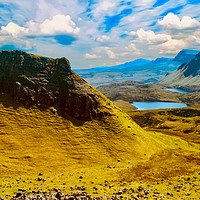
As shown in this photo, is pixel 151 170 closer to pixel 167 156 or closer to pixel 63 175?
pixel 167 156

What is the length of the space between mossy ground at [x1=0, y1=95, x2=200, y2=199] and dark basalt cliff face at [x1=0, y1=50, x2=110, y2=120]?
3.34m

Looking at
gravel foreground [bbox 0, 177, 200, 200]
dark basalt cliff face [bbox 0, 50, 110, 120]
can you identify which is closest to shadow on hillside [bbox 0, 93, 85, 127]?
dark basalt cliff face [bbox 0, 50, 110, 120]

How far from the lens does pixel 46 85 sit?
58.2m

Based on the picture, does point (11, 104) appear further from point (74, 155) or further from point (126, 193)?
point (126, 193)

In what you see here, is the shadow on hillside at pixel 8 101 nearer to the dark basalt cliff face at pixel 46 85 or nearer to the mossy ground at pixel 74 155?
the mossy ground at pixel 74 155

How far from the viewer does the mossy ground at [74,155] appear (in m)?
35.0

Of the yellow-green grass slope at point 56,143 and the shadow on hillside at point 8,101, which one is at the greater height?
the shadow on hillside at point 8,101

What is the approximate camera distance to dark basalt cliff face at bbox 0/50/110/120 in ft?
179

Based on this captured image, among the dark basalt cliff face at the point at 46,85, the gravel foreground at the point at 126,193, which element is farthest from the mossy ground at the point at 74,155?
the dark basalt cliff face at the point at 46,85

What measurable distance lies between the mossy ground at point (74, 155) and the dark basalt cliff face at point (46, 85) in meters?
3.34

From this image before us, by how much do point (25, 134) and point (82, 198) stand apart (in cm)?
3008

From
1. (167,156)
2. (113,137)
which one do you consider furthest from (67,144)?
(167,156)

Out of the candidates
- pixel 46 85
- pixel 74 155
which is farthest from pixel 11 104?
pixel 74 155

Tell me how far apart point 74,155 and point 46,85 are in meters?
26.6
